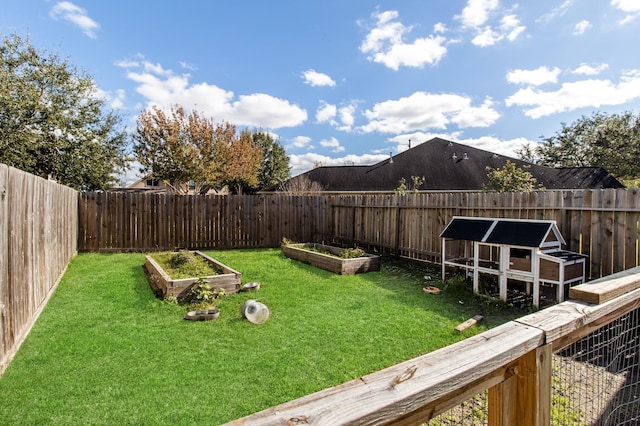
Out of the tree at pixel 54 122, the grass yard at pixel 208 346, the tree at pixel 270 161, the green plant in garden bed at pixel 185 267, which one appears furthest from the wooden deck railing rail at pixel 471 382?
the tree at pixel 270 161

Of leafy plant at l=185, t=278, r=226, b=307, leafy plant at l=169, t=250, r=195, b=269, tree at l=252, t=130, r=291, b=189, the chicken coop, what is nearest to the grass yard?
leafy plant at l=185, t=278, r=226, b=307

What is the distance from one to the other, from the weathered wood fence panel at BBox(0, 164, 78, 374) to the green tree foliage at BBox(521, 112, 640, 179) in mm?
29887

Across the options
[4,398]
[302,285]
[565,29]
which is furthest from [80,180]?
[565,29]

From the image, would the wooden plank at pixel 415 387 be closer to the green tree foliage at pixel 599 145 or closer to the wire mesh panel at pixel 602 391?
the wire mesh panel at pixel 602 391

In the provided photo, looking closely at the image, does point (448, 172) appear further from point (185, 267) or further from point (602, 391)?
point (602, 391)

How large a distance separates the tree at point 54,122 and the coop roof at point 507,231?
1562 centimetres

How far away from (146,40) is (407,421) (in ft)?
45.4

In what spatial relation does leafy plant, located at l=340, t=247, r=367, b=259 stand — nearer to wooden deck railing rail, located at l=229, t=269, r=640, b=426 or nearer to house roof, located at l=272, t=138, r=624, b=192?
wooden deck railing rail, located at l=229, t=269, r=640, b=426

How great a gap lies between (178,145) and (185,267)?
15096 millimetres

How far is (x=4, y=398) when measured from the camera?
264 centimetres

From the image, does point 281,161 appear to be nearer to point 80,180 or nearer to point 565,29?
point 80,180

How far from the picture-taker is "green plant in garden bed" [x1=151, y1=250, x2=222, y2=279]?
5.95 metres

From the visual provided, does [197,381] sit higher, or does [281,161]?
[281,161]

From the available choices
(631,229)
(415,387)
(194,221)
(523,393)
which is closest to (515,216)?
(631,229)
